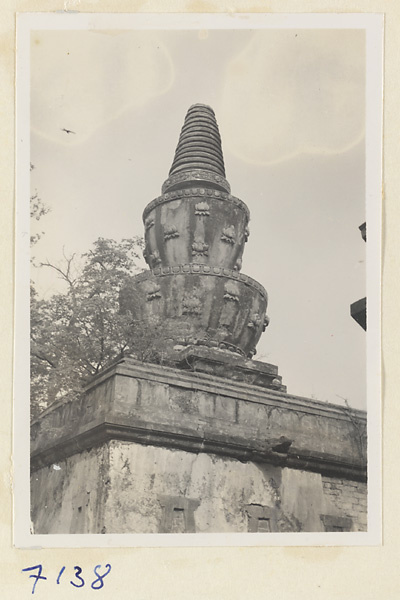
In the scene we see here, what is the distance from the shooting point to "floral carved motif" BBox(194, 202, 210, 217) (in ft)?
55.5

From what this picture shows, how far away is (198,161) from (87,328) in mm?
4517

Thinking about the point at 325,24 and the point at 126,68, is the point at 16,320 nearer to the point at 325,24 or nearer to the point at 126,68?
the point at 126,68

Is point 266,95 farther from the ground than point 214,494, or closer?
farther from the ground

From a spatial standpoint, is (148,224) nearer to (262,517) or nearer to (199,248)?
(199,248)

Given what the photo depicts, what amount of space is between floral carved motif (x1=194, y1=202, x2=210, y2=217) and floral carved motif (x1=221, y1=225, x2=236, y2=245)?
43 centimetres

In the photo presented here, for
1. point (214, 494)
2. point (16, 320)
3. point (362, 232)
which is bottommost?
point (214, 494)

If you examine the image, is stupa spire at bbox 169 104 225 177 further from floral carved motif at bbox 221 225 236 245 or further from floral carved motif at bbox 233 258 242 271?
floral carved motif at bbox 233 258 242 271

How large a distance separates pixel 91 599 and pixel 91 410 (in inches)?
165

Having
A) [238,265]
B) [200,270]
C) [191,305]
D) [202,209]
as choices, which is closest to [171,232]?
[202,209]

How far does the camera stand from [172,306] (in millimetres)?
16359

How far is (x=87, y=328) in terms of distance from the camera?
47.7 feet

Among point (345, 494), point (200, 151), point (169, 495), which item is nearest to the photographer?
point (169, 495)

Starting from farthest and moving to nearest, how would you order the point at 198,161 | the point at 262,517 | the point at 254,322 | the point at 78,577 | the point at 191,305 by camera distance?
the point at 198,161 → the point at 254,322 → the point at 191,305 → the point at 262,517 → the point at 78,577

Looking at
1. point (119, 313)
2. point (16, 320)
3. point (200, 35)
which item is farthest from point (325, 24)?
point (119, 313)
